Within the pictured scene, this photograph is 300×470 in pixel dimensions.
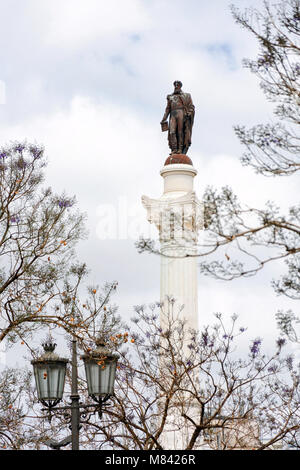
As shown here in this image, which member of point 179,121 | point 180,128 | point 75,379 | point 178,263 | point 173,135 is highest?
point 179,121

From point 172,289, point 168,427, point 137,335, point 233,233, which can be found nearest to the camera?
point 233,233

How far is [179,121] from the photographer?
2612 cm

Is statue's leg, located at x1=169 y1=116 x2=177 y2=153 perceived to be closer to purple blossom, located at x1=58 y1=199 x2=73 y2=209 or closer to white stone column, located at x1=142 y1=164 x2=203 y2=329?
white stone column, located at x1=142 y1=164 x2=203 y2=329

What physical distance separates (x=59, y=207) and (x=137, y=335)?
141 inches

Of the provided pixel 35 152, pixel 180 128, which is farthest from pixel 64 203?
pixel 180 128

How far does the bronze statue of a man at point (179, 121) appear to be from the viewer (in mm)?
26062

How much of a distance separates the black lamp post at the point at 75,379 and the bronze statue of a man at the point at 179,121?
15863 millimetres

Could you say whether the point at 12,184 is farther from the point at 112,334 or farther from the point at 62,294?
the point at 112,334

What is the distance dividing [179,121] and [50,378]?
54.1 ft

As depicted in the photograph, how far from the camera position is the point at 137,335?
725 inches

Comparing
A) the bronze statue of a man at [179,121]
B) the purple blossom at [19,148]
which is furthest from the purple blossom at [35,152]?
the bronze statue of a man at [179,121]

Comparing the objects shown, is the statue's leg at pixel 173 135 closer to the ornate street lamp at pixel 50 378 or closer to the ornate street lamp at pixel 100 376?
the ornate street lamp at pixel 50 378

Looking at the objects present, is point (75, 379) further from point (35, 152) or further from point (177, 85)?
point (177, 85)
